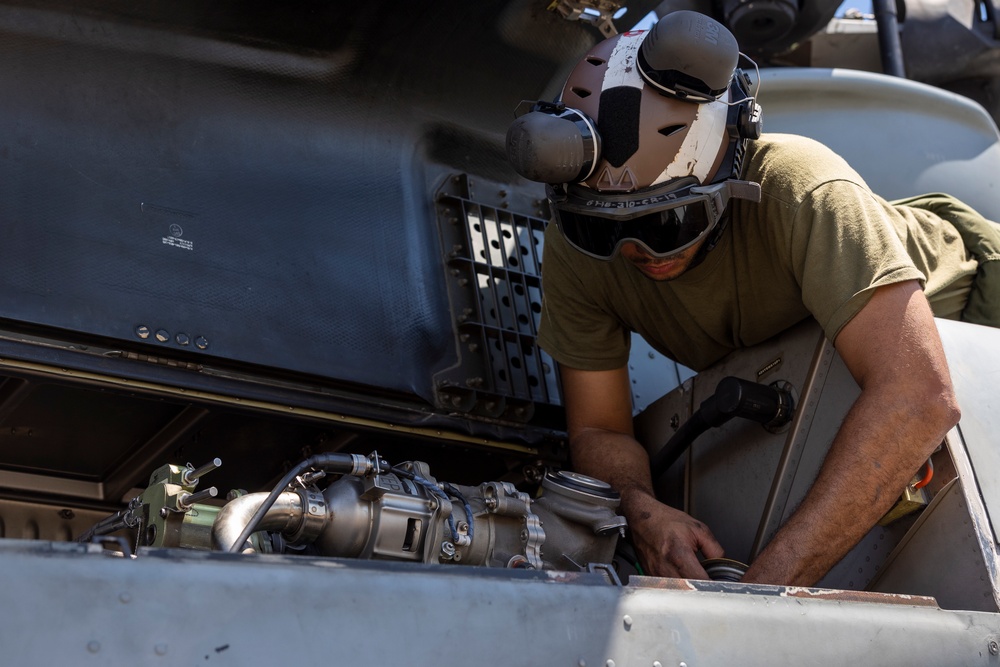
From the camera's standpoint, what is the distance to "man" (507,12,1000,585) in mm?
2117

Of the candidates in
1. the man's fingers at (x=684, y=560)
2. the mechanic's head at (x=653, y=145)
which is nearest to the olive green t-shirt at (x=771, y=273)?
the mechanic's head at (x=653, y=145)

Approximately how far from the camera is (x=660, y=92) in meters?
2.35

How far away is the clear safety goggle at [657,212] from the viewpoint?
2303 millimetres

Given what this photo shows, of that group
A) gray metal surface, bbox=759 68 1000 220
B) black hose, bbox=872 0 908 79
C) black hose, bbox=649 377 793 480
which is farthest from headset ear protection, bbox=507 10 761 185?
black hose, bbox=872 0 908 79

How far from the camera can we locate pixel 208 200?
8.38 ft

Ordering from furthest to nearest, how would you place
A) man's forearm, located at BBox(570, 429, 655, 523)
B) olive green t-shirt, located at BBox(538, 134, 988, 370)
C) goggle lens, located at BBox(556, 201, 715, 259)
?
man's forearm, located at BBox(570, 429, 655, 523), goggle lens, located at BBox(556, 201, 715, 259), olive green t-shirt, located at BBox(538, 134, 988, 370)

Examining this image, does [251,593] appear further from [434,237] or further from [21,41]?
[434,237]

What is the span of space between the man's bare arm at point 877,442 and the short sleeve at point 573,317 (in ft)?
2.58

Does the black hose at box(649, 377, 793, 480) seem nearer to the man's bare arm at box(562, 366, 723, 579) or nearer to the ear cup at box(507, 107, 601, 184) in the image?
the man's bare arm at box(562, 366, 723, 579)

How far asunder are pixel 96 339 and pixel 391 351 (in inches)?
26.8

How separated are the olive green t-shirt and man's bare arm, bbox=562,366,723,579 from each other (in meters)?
0.06

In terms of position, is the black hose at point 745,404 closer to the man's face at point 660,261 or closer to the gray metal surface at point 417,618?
the man's face at point 660,261

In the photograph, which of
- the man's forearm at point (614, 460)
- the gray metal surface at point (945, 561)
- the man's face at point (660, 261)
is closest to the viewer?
the gray metal surface at point (945, 561)

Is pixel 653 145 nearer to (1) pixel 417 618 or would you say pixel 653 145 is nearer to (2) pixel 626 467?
(2) pixel 626 467
